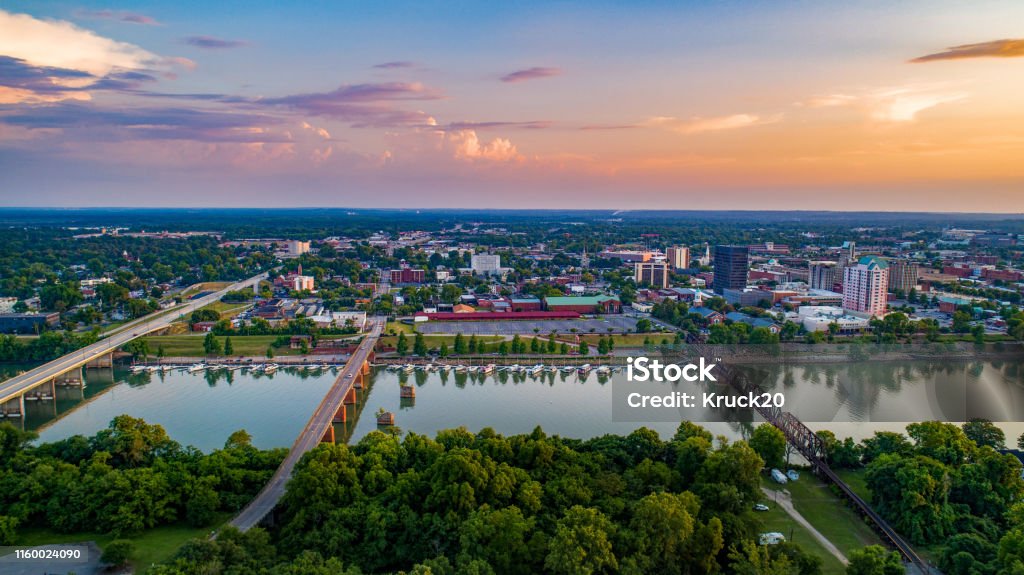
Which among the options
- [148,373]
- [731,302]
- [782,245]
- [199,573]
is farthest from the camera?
[782,245]

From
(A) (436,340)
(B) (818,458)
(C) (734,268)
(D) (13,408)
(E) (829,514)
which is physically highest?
(C) (734,268)

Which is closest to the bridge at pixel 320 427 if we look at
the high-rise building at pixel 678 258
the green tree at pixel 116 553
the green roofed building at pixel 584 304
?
the green tree at pixel 116 553

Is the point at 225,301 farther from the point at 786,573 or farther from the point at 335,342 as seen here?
the point at 786,573

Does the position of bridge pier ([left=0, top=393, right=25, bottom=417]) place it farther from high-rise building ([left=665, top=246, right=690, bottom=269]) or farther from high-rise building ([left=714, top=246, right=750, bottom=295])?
high-rise building ([left=665, top=246, right=690, bottom=269])

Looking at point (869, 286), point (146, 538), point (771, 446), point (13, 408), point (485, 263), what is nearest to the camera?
point (146, 538)

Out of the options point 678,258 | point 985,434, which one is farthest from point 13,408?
point 678,258

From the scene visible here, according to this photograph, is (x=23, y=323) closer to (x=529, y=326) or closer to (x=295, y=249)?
(x=529, y=326)

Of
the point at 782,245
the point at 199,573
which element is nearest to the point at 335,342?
the point at 199,573
